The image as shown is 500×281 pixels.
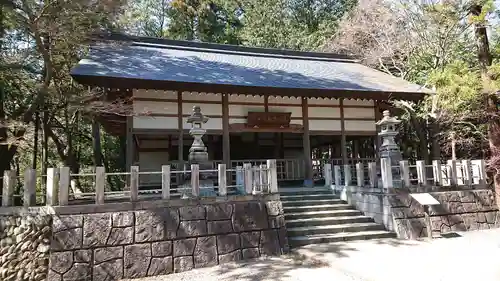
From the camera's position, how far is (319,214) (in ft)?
25.5

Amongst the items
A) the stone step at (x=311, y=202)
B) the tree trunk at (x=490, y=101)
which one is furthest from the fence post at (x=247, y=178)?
the tree trunk at (x=490, y=101)

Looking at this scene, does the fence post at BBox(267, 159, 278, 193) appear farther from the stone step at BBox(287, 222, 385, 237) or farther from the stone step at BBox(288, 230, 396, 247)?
the stone step at BBox(288, 230, 396, 247)

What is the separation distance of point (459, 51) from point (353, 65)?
13.3 feet

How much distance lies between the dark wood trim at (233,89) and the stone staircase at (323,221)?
2999mm

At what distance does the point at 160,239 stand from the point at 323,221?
3665 mm

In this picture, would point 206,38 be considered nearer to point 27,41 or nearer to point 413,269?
point 27,41

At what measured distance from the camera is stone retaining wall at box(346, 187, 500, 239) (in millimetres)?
7512

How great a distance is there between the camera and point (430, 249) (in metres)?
6.54

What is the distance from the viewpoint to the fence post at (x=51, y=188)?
5.47 metres

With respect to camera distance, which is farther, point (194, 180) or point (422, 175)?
point (422, 175)

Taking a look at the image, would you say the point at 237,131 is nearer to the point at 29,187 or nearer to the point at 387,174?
the point at 387,174

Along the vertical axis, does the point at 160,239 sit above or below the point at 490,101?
below

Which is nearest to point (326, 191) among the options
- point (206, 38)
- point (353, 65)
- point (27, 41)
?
point (353, 65)

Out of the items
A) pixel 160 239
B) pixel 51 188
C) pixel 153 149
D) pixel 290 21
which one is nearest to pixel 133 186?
pixel 160 239
